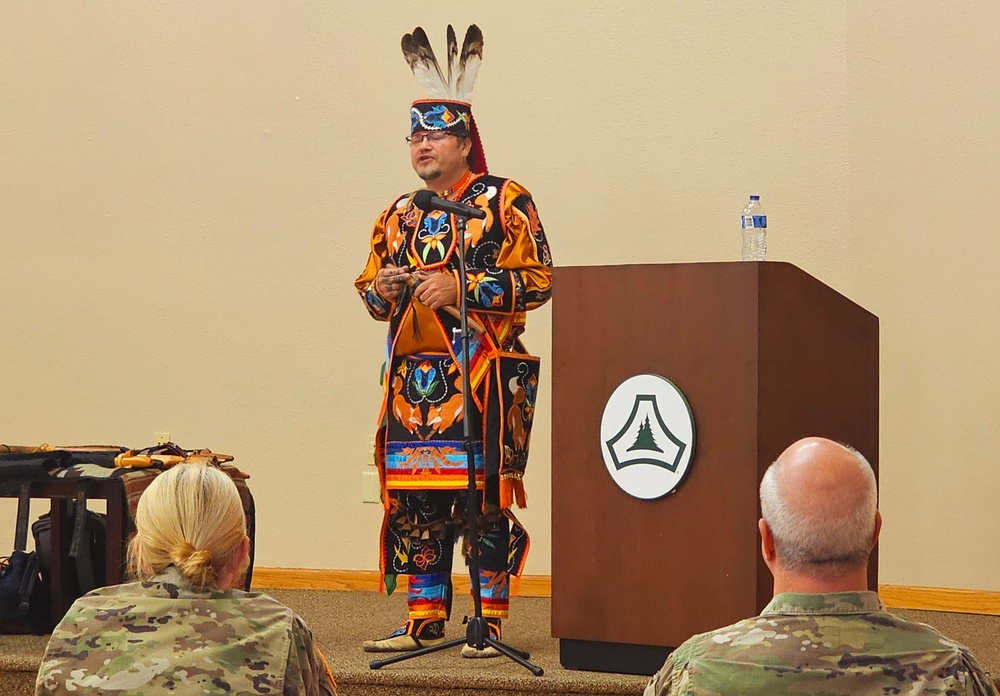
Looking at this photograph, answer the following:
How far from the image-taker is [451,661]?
3129 mm

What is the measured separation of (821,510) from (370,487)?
145 inches

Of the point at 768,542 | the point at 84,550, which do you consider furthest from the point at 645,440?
the point at 84,550

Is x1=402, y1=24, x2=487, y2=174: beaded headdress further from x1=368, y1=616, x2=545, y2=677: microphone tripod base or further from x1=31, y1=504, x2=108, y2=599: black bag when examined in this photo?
x1=31, y1=504, x2=108, y2=599: black bag

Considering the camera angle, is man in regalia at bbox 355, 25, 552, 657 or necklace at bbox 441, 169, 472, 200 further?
necklace at bbox 441, 169, 472, 200

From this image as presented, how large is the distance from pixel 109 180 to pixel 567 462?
2982 millimetres

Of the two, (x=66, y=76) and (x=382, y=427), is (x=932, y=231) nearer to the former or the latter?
(x=382, y=427)

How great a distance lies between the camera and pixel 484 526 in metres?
3.30

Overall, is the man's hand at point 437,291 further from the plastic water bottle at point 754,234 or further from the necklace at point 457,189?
the plastic water bottle at point 754,234

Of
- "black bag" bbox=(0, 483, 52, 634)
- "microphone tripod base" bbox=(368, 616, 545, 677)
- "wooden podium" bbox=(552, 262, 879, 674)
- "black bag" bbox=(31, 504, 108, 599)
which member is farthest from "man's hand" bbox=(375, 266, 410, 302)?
"black bag" bbox=(0, 483, 52, 634)

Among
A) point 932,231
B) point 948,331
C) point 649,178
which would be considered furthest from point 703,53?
point 948,331

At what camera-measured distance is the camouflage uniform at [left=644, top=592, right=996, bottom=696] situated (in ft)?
4.57

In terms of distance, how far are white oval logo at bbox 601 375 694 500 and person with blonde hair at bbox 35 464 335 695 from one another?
1.33 meters

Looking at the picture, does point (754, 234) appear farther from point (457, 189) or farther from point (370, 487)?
point (370, 487)

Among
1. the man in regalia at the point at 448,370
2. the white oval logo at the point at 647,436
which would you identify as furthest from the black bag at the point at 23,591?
the white oval logo at the point at 647,436
